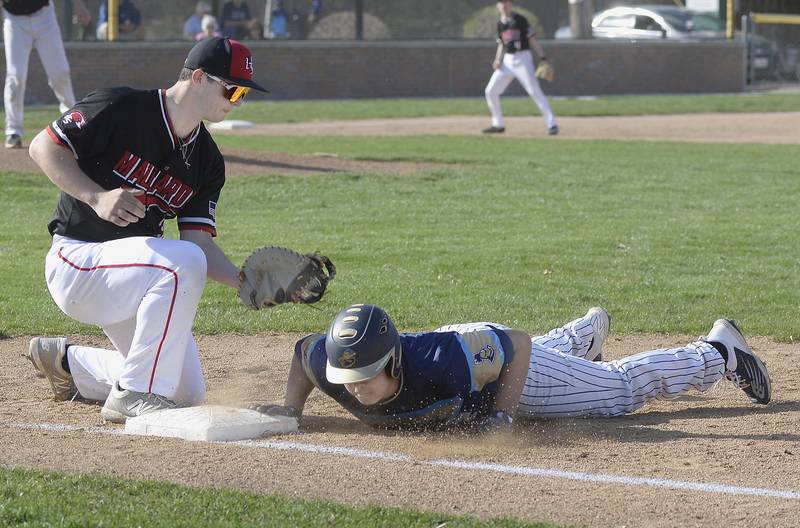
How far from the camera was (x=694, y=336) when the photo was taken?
24.0 feet

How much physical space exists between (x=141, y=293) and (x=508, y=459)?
1.63 m

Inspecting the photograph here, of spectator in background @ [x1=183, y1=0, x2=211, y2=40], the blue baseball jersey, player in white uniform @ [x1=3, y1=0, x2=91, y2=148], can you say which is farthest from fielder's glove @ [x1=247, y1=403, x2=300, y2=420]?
spectator in background @ [x1=183, y1=0, x2=211, y2=40]

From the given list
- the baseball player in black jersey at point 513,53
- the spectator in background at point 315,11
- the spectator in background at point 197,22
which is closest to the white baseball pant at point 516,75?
the baseball player in black jersey at point 513,53

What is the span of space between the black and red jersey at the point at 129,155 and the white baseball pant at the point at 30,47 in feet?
26.2

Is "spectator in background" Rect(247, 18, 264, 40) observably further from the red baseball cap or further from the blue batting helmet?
the blue batting helmet

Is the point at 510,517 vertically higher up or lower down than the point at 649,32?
lower down

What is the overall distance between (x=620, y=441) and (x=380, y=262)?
4539 millimetres

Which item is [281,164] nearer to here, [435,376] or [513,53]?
[513,53]

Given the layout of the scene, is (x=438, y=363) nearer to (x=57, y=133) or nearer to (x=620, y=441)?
(x=620, y=441)

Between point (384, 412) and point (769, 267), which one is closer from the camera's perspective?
point (384, 412)

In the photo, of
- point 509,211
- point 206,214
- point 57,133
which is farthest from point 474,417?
point 509,211

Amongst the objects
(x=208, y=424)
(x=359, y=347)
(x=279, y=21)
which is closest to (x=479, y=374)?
(x=359, y=347)

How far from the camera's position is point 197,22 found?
92.4 feet

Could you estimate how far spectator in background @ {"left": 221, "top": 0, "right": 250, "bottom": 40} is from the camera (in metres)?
28.4
